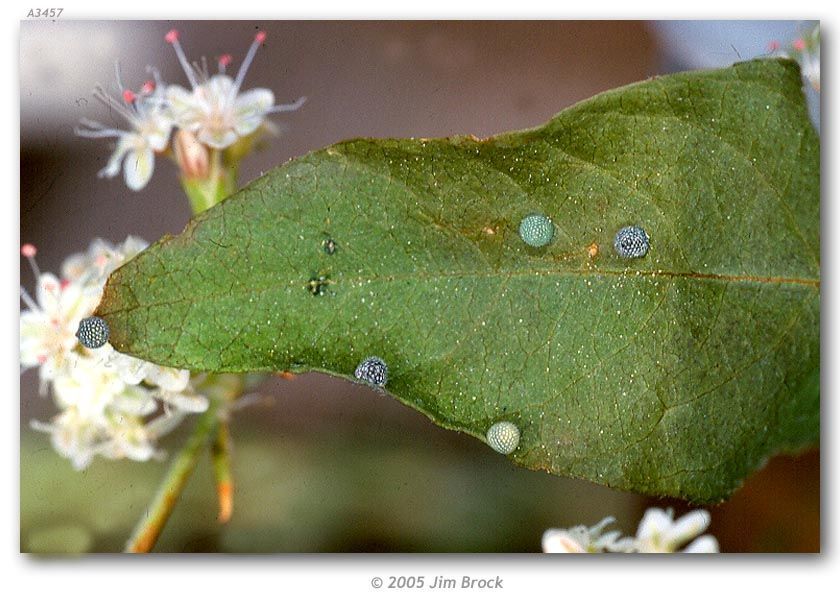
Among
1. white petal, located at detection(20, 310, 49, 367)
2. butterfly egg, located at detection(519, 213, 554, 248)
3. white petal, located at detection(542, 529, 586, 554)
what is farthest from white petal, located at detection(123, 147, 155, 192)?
white petal, located at detection(542, 529, 586, 554)

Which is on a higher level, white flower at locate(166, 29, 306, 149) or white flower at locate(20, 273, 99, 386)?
white flower at locate(166, 29, 306, 149)

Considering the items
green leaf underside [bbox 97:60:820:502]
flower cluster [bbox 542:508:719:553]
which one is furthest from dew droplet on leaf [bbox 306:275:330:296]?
A: flower cluster [bbox 542:508:719:553]

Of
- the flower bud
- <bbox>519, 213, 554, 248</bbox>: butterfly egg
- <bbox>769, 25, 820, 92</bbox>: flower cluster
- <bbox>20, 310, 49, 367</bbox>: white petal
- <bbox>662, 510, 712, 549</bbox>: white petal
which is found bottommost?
<bbox>662, 510, 712, 549</bbox>: white petal

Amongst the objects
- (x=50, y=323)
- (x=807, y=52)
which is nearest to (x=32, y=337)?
(x=50, y=323)

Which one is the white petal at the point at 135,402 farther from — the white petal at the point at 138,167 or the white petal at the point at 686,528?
the white petal at the point at 686,528

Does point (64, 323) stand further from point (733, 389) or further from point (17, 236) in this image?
point (733, 389)

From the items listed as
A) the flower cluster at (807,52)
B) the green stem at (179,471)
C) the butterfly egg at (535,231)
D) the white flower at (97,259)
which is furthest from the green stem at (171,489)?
the flower cluster at (807,52)

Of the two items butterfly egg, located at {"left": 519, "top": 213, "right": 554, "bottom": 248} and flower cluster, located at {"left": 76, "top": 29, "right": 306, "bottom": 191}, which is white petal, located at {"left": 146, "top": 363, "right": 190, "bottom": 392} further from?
butterfly egg, located at {"left": 519, "top": 213, "right": 554, "bottom": 248}

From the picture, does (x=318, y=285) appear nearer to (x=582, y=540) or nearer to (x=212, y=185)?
(x=212, y=185)
